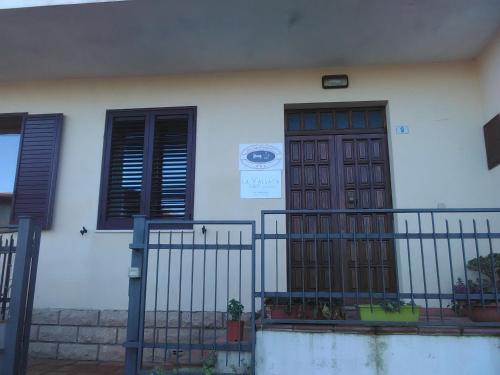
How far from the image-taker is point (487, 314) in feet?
12.2

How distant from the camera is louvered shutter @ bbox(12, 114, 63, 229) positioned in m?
5.63

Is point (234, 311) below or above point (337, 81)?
below

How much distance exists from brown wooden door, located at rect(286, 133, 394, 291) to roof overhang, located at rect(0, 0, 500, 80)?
1.07 m

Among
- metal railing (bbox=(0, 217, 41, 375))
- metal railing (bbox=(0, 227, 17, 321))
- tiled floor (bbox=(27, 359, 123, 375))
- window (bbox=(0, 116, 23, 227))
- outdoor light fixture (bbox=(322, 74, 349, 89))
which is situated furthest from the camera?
window (bbox=(0, 116, 23, 227))

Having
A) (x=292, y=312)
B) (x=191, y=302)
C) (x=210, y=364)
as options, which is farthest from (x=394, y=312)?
(x=191, y=302)

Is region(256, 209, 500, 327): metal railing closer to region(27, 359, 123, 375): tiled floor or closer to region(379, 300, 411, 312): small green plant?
region(379, 300, 411, 312): small green plant

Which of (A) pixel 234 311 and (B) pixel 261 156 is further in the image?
(B) pixel 261 156

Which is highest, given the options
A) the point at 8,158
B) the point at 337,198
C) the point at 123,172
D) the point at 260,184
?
the point at 8,158

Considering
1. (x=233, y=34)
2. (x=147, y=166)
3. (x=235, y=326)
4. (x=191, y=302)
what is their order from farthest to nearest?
(x=147, y=166)
(x=233, y=34)
(x=235, y=326)
(x=191, y=302)

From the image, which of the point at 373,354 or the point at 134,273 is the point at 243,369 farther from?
the point at 134,273

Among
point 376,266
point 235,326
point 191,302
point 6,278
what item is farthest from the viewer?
point 376,266

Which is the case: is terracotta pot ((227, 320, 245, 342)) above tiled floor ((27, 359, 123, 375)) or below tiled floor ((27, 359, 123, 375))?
above

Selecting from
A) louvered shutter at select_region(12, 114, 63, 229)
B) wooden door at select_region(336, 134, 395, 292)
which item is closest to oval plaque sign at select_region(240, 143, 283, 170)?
wooden door at select_region(336, 134, 395, 292)

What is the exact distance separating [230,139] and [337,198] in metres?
1.56
